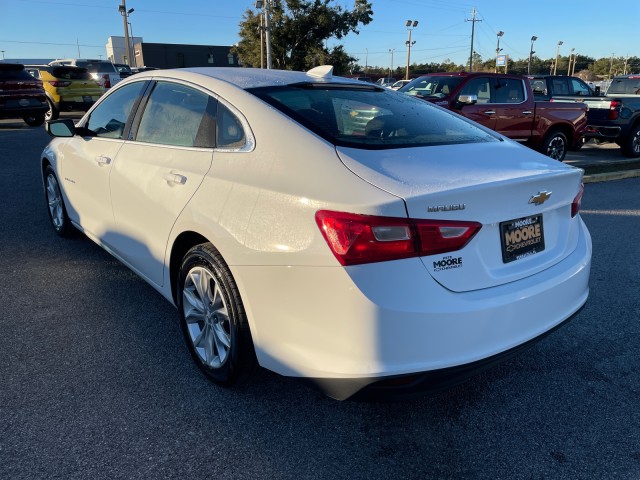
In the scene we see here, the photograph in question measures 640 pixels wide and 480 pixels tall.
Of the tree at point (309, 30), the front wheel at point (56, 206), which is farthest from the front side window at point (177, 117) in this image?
the tree at point (309, 30)

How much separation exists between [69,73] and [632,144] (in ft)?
52.9

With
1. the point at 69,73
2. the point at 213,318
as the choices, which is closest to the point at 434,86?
the point at 213,318

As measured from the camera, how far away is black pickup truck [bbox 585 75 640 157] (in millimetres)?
11773

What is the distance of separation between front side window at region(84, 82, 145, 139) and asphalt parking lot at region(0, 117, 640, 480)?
1254mm

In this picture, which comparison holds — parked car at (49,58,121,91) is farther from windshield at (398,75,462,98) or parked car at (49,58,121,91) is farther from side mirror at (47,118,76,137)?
side mirror at (47,118,76,137)

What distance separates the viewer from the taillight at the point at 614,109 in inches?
458

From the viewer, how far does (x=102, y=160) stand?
373 centimetres

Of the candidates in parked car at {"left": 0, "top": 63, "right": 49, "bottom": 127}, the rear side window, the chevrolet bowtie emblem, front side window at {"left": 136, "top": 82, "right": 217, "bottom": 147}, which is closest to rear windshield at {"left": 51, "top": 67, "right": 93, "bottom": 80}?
parked car at {"left": 0, "top": 63, "right": 49, "bottom": 127}

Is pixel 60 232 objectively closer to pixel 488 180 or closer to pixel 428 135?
pixel 428 135

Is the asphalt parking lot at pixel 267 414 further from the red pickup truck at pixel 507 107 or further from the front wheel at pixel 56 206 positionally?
the red pickup truck at pixel 507 107

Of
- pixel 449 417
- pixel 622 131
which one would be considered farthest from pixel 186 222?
pixel 622 131

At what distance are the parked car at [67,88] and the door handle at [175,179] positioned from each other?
1571cm

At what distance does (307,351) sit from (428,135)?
54.1 inches

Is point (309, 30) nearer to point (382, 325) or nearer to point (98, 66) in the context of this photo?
point (98, 66)
